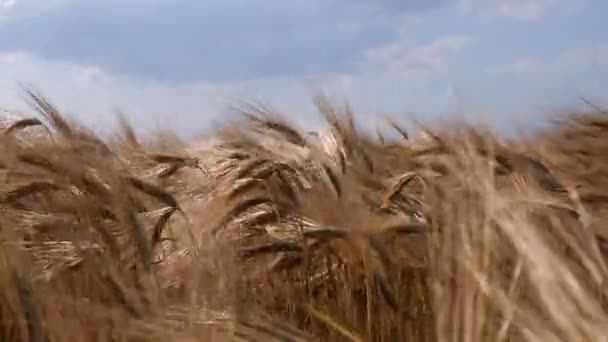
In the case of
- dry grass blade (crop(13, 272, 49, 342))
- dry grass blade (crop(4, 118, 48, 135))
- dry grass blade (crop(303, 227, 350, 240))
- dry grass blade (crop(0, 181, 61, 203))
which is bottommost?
dry grass blade (crop(13, 272, 49, 342))

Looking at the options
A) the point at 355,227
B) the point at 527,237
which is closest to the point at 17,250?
the point at 355,227

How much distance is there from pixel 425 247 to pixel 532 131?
90 centimetres

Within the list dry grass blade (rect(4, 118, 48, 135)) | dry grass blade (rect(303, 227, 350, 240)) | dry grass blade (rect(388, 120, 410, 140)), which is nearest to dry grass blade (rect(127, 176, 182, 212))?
dry grass blade (rect(303, 227, 350, 240))

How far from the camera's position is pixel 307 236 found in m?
2.68

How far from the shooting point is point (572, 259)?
5.46 ft

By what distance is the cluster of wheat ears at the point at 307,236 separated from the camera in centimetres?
160

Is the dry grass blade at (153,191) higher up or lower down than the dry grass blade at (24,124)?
lower down

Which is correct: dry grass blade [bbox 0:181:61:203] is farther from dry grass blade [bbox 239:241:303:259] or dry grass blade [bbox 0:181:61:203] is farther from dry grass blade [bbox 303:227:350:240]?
dry grass blade [bbox 303:227:350:240]

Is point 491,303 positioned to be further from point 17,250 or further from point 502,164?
point 502,164

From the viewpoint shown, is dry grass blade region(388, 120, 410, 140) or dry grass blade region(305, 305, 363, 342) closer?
dry grass blade region(305, 305, 363, 342)

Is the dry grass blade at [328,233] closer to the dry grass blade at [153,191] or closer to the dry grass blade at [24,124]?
the dry grass blade at [153,191]

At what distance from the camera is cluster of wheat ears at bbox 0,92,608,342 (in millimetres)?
1601

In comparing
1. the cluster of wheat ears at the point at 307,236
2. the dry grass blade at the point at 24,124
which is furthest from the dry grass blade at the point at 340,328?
the dry grass blade at the point at 24,124

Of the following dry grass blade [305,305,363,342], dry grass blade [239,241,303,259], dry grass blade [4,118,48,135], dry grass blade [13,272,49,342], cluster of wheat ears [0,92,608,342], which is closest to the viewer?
cluster of wheat ears [0,92,608,342]
